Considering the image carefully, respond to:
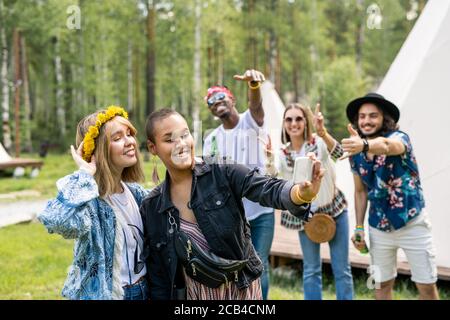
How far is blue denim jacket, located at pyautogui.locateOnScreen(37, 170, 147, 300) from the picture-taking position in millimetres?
1861

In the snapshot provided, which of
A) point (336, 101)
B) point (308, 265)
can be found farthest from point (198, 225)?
point (336, 101)

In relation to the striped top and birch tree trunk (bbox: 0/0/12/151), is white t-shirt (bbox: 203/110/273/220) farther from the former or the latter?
birch tree trunk (bbox: 0/0/12/151)

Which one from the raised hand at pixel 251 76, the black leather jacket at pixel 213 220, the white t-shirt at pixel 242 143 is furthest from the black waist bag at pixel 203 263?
the raised hand at pixel 251 76

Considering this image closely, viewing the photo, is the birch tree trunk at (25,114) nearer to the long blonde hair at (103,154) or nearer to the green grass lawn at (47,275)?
the green grass lawn at (47,275)

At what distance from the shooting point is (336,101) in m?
19.3

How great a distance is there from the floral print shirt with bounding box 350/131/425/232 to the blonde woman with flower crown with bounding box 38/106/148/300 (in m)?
1.67

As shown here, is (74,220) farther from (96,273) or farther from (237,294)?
(237,294)

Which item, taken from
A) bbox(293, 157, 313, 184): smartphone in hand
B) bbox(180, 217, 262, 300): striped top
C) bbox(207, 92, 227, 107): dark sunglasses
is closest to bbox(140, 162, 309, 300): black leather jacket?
bbox(180, 217, 262, 300): striped top

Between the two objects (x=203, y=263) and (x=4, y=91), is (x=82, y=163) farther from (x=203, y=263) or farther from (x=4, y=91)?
(x=4, y=91)

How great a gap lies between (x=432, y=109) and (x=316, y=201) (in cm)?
202

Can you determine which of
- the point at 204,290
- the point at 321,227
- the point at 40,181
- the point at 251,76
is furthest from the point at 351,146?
the point at 40,181

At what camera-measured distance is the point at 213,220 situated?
1.90 meters
